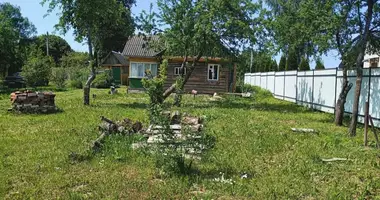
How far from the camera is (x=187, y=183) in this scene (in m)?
4.84

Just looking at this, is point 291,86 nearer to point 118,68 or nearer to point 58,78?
point 58,78

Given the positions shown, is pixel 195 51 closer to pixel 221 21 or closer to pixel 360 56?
pixel 221 21

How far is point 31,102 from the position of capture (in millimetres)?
12102

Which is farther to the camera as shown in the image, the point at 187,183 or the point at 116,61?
the point at 116,61

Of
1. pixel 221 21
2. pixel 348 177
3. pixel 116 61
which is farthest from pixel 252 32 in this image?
pixel 116 61

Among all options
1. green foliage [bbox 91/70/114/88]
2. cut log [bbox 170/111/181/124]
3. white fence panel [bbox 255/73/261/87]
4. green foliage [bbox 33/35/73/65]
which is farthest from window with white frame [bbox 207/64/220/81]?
green foliage [bbox 33/35/73/65]

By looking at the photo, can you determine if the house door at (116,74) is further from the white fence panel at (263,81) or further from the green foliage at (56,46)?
the green foliage at (56,46)

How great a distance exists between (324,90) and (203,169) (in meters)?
10.7

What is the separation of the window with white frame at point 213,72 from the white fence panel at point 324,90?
997 centimetres

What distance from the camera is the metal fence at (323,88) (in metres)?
10.6

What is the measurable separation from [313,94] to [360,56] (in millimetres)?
7018

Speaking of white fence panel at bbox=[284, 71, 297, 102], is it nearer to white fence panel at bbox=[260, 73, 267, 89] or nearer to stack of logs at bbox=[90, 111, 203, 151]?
white fence panel at bbox=[260, 73, 267, 89]

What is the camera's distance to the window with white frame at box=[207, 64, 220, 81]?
25.1 metres

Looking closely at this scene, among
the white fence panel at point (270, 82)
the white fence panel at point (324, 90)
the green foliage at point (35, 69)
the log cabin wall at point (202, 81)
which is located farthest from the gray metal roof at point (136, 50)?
the white fence panel at point (324, 90)
